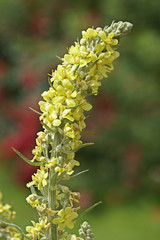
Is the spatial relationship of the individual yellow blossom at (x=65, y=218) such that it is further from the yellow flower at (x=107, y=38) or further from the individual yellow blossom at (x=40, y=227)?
the yellow flower at (x=107, y=38)

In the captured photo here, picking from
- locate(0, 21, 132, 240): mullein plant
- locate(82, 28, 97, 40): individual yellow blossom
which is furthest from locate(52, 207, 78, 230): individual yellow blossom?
locate(82, 28, 97, 40): individual yellow blossom

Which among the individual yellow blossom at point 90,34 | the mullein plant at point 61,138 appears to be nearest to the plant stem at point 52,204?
the mullein plant at point 61,138

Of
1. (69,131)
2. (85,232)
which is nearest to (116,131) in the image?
(85,232)

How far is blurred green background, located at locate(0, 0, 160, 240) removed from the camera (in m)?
5.57

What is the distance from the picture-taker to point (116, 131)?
5898 mm

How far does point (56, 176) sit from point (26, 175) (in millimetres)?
5309

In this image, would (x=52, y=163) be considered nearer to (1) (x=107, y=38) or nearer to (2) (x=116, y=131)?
(1) (x=107, y=38)

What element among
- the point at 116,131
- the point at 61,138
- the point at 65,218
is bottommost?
the point at 65,218

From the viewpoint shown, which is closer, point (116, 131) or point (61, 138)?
point (61, 138)

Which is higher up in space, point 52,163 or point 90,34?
point 90,34

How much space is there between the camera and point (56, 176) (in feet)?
2.49

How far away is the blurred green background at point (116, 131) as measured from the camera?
18.3 feet

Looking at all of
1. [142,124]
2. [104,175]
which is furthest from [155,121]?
[104,175]

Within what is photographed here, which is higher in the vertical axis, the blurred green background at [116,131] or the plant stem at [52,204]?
the blurred green background at [116,131]
